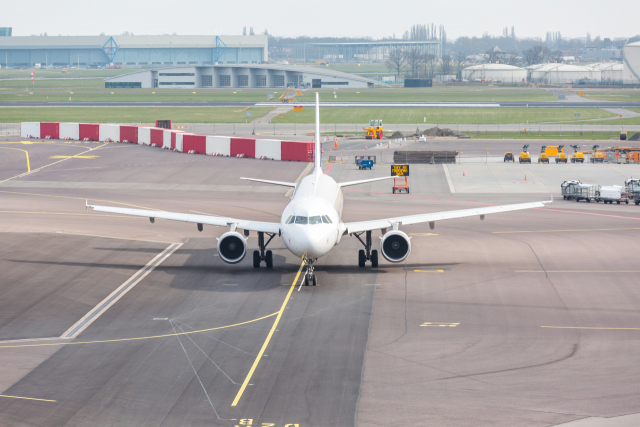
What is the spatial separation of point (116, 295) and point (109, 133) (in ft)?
255

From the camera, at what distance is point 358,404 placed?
21.9 meters

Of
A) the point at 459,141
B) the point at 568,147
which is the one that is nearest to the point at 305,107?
the point at 459,141

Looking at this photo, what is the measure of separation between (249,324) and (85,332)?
22.0 feet

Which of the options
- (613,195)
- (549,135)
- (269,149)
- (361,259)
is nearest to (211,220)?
(361,259)

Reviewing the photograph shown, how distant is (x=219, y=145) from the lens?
92.1 m

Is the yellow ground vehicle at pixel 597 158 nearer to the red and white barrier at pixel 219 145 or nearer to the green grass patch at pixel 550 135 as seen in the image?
the green grass patch at pixel 550 135

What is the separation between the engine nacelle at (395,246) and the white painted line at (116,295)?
1301 centimetres

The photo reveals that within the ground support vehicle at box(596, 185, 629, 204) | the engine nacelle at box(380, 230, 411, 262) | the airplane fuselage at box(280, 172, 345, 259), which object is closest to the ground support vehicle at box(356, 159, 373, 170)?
the ground support vehicle at box(596, 185, 629, 204)

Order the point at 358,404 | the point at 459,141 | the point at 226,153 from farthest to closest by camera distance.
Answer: the point at 459,141 < the point at 226,153 < the point at 358,404

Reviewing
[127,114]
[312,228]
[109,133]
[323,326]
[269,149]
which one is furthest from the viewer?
[127,114]

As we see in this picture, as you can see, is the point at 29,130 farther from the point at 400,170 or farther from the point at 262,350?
the point at 262,350

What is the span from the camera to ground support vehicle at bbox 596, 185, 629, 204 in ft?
204

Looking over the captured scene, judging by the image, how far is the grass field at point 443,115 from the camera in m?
146

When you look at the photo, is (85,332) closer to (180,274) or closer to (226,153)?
(180,274)
